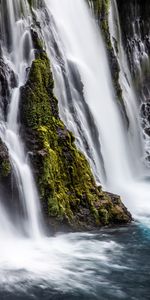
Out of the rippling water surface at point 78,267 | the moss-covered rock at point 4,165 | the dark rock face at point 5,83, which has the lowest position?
the rippling water surface at point 78,267

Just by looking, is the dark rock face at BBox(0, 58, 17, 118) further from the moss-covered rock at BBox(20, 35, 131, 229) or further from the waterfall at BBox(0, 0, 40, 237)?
the moss-covered rock at BBox(20, 35, 131, 229)

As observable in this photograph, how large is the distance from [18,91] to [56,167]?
2630 mm

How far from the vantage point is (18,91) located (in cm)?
1399

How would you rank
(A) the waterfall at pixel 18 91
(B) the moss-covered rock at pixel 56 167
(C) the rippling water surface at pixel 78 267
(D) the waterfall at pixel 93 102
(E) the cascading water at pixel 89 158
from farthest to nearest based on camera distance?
(D) the waterfall at pixel 93 102 → (B) the moss-covered rock at pixel 56 167 → (A) the waterfall at pixel 18 91 → (E) the cascading water at pixel 89 158 → (C) the rippling water surface at pixel 78 267

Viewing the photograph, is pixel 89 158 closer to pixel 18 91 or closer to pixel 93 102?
pixel 18 91

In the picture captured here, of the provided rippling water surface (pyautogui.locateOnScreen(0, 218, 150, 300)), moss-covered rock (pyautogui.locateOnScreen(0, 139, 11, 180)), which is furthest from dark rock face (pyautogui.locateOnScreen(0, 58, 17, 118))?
rippling water surface (pyautogui.locateOnScreen(0, 218, 150, 300))

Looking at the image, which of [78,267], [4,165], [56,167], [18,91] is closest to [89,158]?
[56,167]

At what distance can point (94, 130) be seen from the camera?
18.0 metres

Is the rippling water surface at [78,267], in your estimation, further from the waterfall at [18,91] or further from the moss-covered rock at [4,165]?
the moss-covered rock at [4,165]

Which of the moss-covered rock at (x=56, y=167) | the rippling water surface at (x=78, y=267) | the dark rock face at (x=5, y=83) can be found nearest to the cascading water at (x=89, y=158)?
the rippling water surface at (x=78, y=267)

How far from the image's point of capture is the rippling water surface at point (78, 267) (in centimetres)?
889

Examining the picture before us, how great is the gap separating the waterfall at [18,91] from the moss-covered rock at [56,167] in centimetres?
24

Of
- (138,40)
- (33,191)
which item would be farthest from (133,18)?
(33,191)

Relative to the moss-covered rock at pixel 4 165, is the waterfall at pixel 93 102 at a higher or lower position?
higher
